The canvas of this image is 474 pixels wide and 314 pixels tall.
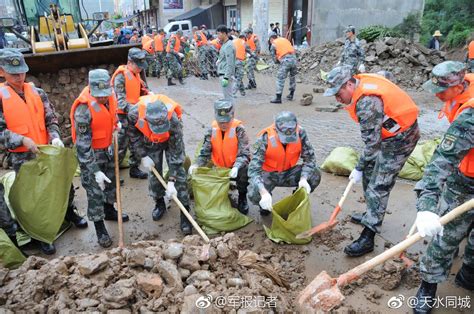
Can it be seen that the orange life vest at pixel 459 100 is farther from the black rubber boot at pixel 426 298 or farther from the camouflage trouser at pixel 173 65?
the camouflage trouser at pixel 173 65

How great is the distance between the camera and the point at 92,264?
7.76ft

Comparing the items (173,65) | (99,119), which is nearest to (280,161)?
(99,119)

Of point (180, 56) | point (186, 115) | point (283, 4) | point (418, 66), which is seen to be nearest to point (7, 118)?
point (186, 115)

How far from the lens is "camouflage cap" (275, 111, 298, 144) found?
11.0ft

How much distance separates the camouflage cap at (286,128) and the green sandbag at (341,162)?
1.50m

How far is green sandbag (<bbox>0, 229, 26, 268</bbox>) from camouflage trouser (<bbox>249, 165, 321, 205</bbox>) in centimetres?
208

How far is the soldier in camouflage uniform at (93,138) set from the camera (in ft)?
10.9

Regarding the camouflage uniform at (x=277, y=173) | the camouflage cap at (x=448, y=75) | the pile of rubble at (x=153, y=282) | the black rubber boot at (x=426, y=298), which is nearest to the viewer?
the pile of rubble at (x=153, y=282)

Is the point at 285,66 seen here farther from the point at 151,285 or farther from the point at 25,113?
the point at 151,285

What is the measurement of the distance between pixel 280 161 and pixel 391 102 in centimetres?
115

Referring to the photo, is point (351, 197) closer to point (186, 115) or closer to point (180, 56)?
point (186, 115)

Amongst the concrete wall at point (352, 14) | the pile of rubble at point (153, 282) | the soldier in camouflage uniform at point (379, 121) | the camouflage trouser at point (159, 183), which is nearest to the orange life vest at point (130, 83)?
the camouflage trouser at point (159, 183)

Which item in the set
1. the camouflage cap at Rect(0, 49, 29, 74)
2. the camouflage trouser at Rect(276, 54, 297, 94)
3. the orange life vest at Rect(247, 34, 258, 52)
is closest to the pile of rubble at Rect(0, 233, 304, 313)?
the camouflage cap at Rect(0, 49, 29, 74)

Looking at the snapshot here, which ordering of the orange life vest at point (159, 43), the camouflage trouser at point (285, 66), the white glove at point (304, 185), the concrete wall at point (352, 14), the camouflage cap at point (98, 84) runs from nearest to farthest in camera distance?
the camouflage cap at point (98, 84) → the white glove at point (304, 185) → the camouflage trouser at point (285, 66) → the orange life vest at point (159, 43) → the concrete wall at point (352, 14)
